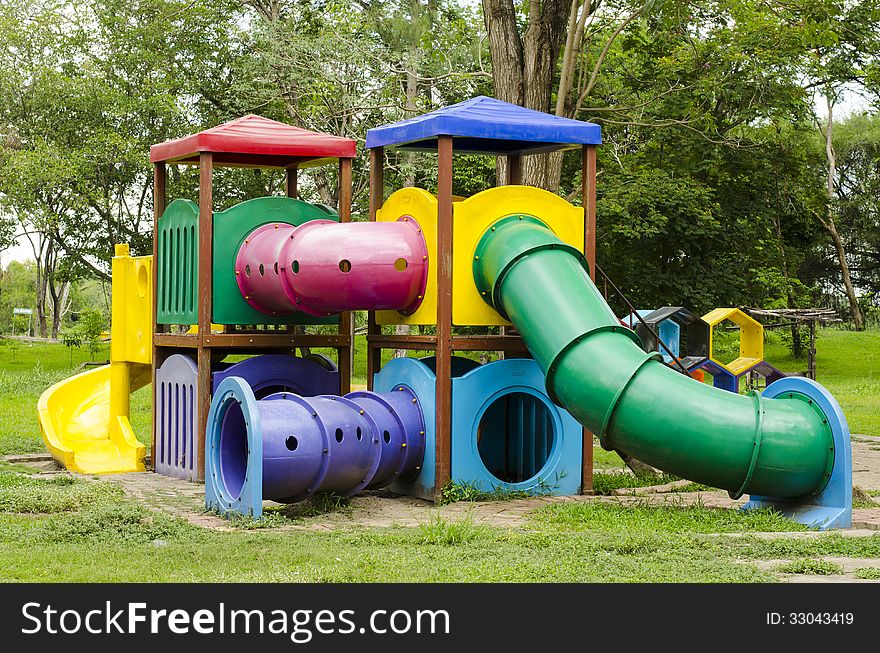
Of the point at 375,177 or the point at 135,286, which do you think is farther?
the point at 135,286

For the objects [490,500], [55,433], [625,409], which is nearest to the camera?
[625,409]

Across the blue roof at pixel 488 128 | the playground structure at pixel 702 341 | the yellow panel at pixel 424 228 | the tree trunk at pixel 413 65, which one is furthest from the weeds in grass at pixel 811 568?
the tree trunk at pixel 413 65

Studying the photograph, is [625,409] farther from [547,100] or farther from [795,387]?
[547,100]

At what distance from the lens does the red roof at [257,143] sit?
1029cm

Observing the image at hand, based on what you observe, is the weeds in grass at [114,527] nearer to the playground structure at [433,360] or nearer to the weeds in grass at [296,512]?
the weeds in grass at [296,512]

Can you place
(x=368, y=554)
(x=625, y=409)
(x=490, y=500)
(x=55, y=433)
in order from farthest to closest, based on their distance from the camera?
(x=55, y=433) < (x=490, y=500) < (x=625, y=409) < (x=368, y=554)

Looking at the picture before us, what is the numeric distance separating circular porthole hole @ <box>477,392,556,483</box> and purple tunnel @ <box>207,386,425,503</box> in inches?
55.0

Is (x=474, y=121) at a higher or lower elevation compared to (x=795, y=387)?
higher

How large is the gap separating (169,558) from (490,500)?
3.23 meters

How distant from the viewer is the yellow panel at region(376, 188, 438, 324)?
9086 millimetres

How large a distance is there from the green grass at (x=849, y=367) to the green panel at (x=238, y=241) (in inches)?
342

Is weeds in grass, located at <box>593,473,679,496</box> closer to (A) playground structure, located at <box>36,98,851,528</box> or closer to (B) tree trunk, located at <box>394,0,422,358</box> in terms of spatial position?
(A) playground structure, located at <box>36,98,851,528</box>

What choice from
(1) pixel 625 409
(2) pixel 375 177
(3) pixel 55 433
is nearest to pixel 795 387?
(1) pixel 625 409

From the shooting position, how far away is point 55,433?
37.3 feet
